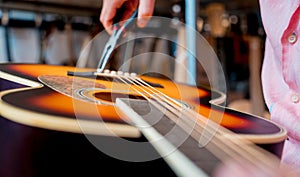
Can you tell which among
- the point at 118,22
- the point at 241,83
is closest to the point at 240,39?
the point at 241,83

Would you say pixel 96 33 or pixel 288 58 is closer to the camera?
pixel 288 58

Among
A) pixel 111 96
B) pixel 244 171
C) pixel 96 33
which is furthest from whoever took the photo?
pixel 96 33

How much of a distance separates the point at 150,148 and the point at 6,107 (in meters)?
0.10

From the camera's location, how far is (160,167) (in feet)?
0.68

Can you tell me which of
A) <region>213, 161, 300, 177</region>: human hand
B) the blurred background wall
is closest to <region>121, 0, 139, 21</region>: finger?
<region>213, 161, 300, 177</region>: human hand

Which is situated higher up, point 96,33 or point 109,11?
point 109,11

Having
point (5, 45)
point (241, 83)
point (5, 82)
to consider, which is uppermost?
point (5, 82)

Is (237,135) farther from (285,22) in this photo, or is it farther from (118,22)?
(118,22)

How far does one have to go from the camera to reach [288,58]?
36cm

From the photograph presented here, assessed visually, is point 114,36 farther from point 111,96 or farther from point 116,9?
point 111,96

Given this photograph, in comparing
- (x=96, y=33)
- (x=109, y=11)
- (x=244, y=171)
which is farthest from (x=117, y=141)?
(x=96, y=33)

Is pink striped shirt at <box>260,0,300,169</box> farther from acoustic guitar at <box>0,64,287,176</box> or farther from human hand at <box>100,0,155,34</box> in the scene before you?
human hand at <box>100,0,155,34</box>

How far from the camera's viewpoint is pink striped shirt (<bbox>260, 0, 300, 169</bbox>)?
337 mm

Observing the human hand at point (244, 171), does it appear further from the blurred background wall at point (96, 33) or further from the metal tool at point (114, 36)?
the blurred background wall at point (96, 33)
